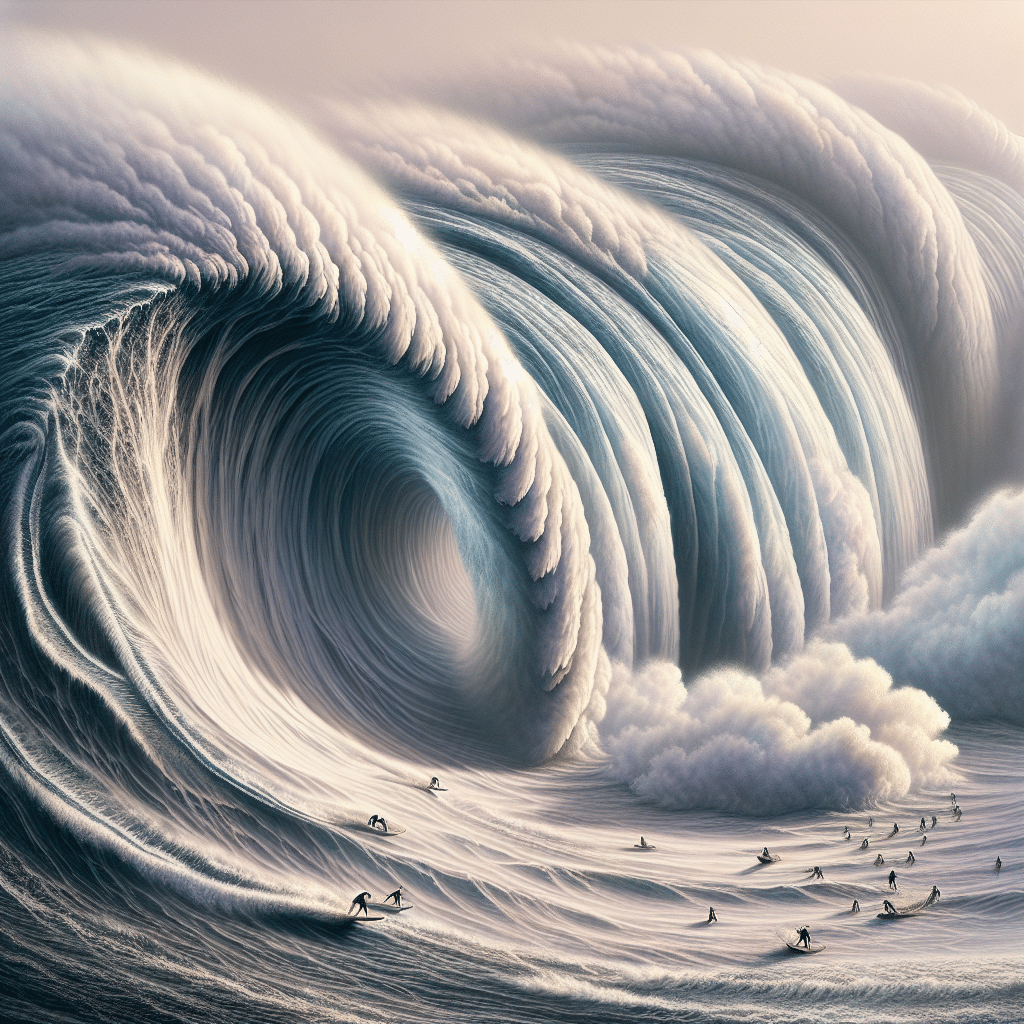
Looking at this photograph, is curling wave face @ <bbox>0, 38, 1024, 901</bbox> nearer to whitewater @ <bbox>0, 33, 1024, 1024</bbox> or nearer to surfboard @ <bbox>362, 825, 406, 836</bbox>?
whitewater @ <bbox>0, 33, 1024, 1024</bbox>

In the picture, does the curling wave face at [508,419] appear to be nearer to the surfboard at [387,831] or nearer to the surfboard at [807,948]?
the surfboard at [387,831]

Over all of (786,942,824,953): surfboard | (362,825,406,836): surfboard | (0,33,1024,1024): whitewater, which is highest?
(0,33,1024,1024): whitewater

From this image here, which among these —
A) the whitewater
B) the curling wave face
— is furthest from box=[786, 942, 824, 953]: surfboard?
the curling wave face

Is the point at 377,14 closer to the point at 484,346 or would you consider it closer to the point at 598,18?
the point at 598,18

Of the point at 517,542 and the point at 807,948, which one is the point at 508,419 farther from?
the point at 807,948

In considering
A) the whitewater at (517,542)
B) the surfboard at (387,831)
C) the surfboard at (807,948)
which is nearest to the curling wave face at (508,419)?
the whitewater at (517,542)

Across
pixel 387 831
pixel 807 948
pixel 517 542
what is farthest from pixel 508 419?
pixel 807 948
